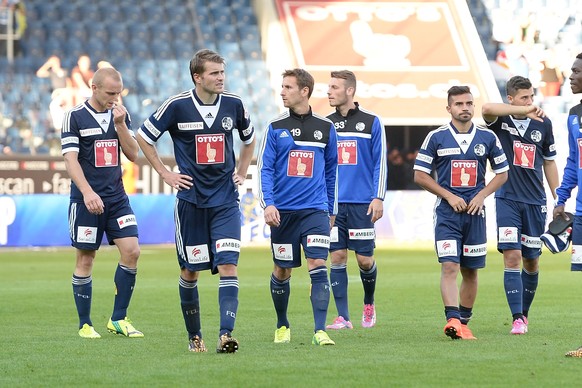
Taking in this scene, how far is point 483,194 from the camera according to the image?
392 inches

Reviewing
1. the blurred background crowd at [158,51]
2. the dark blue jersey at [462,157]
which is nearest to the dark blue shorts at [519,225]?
the dark blue jersey at [462,157]

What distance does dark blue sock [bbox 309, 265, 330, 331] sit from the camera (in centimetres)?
921

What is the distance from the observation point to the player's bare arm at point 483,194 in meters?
9.91

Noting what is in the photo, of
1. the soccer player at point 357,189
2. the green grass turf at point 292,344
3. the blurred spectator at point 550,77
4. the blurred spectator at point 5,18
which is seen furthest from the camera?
the blurred spectator at point 550,77

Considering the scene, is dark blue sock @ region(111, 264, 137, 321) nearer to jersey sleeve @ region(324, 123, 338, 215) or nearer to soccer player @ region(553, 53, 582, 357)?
jersey sleeve @ region(324, 123, 338, 215)

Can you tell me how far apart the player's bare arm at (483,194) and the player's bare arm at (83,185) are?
2983 millimetres

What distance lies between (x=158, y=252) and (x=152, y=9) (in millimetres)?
11546

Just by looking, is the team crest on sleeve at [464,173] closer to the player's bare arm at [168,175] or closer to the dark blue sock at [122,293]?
the player's bare arm at [168,175]

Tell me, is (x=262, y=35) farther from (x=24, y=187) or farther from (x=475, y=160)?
(x=475, y=160)

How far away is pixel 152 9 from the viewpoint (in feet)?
112

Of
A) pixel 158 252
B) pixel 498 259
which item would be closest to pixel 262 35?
pixel 158 252

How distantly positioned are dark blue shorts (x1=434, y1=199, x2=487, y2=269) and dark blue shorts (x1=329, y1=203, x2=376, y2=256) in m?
1.39

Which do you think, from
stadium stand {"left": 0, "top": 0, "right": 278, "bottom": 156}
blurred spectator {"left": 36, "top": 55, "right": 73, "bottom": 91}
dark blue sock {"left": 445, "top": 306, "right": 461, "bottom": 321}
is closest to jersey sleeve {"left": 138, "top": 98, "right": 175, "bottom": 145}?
dark blue sock {"left": 445, "top": 306, "right": 461, "bottom": 321}

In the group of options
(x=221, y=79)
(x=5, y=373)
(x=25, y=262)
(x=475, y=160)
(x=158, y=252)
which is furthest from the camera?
(x=158, y=252)
